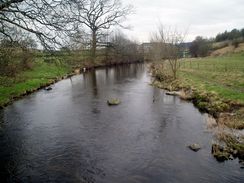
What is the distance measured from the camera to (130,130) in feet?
46.5

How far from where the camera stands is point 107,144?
12.3 meters

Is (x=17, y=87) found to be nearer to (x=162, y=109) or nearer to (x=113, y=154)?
(x=162, y=109)

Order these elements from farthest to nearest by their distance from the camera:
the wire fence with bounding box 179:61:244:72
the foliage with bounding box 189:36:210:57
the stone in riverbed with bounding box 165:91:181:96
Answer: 1. the foliage with bounding box 189:36:210:57
2. the wire fence with bounding box 179:61:244:72
3. the stone in riverbed with bounding box 165:91:181:96

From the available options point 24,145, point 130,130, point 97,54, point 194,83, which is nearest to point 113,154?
point 130,130

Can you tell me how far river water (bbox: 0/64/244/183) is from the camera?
31.6ft

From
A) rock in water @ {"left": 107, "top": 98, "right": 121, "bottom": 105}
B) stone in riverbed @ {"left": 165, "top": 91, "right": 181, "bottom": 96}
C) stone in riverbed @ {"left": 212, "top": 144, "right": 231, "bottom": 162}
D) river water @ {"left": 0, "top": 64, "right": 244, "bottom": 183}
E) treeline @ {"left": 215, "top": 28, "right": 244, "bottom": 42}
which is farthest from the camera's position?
treeline @ {"left": 215, "top": 28, "right": 244, "bottom": 42}

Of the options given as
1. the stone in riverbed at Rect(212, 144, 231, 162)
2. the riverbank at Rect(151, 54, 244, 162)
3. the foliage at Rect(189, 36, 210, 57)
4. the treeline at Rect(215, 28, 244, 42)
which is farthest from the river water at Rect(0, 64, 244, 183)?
the treeline at Rect(215, 28, 244, 42)

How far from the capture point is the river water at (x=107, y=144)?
31.6 feet

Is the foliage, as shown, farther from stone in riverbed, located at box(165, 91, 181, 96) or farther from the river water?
the river water

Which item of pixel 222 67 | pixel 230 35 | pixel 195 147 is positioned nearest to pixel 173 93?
pixel 195 147

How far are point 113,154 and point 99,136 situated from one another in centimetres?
226

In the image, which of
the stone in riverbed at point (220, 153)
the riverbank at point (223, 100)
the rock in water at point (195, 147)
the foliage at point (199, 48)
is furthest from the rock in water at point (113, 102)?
the foliage at point (199, 48)

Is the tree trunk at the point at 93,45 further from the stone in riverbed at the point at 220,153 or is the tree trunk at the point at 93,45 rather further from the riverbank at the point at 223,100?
the stone in riverbed at the point at 220,153

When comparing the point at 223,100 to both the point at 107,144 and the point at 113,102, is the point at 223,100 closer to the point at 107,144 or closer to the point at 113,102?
the point at 113,102
